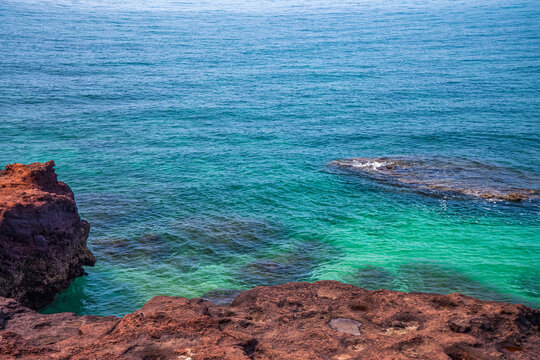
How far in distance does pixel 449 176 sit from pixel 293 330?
2072 centimetres

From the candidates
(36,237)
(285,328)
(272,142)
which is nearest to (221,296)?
(36,237)

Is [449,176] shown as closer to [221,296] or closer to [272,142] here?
[272,142]

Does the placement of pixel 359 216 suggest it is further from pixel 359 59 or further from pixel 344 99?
pixel 359 59

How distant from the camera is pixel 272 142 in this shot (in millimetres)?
35625

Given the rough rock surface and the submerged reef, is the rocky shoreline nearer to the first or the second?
the rough rock surface

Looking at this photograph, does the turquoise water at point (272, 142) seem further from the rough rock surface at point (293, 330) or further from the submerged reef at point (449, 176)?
the rough rock surface at point (293, 330)

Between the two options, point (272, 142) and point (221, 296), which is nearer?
point (221, 296)

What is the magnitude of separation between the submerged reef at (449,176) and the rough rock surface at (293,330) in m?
15.9

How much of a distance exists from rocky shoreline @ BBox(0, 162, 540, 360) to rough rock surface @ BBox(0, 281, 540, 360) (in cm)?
2

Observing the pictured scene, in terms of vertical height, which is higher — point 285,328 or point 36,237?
point 36,237

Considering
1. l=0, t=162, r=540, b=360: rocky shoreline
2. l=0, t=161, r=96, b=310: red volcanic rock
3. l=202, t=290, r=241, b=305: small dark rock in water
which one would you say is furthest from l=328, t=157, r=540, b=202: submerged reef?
l=0, t=161, r=96, b=310: red volcanic rock

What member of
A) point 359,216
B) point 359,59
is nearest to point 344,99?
point 359,59

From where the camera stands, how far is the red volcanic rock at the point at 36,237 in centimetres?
1416

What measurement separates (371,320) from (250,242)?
11026 mm
